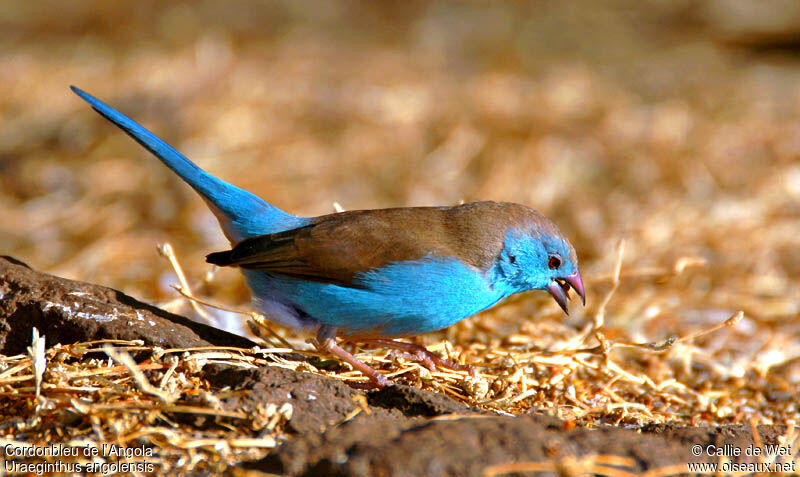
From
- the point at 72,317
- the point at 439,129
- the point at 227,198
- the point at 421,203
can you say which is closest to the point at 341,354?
the point at 227,198

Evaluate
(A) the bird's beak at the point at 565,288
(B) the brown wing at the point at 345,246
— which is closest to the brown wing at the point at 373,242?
(B) the brown wing at the point at 345,246

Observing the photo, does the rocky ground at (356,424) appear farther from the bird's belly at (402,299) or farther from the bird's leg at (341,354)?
the bird's belly at (402,299)

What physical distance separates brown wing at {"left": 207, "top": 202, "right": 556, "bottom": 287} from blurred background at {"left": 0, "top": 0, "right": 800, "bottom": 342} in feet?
3.44

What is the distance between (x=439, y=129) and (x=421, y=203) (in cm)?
169

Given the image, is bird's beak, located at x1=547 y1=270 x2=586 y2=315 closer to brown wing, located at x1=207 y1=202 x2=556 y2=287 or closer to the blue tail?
brown wing, located at x1=207 y1=202 x2=556 y2=287

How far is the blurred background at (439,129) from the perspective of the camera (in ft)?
19.4

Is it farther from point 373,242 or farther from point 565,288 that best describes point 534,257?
point 373,242

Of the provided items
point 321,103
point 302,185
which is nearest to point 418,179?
point 302,185

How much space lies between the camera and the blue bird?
3449mm

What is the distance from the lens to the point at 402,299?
342 centimetres

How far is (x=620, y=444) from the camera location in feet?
8.54

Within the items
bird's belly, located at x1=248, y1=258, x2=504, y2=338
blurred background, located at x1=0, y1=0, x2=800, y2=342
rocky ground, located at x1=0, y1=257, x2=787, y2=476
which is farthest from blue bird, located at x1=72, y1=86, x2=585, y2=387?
blurred background, located at x1=0, y1=0, x2=800, y2=342

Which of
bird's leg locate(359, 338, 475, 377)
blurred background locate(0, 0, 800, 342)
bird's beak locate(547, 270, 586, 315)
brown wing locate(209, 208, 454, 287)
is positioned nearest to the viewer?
brown wing locate(209, 208, 454, 287)

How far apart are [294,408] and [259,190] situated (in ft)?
13.8
